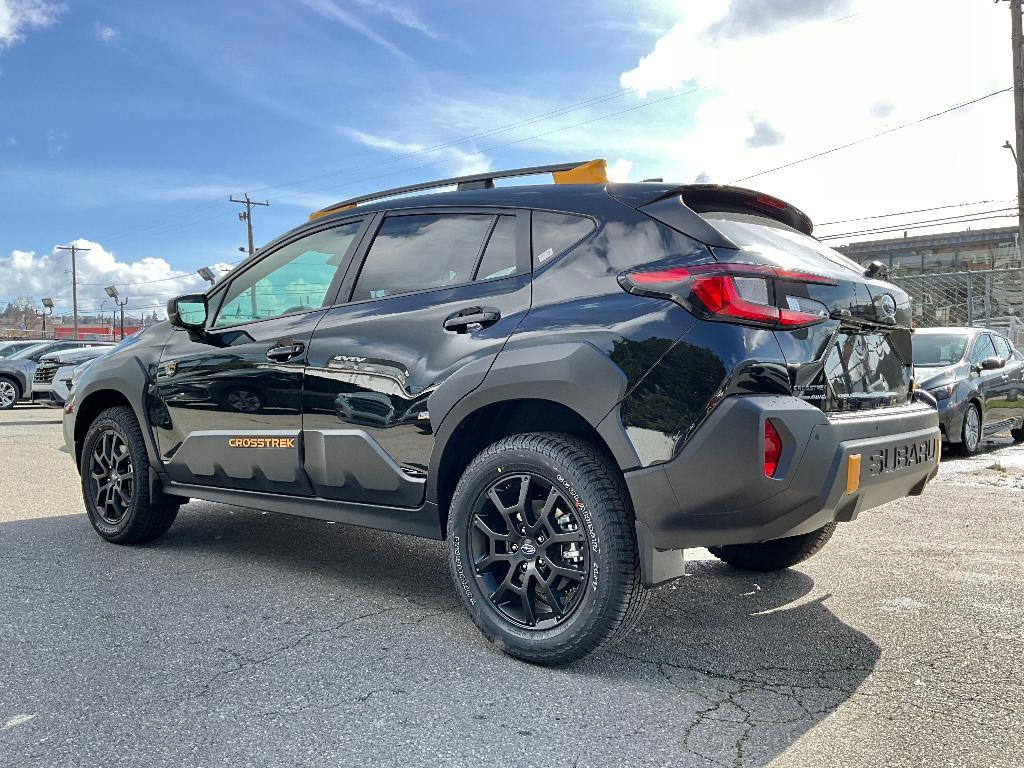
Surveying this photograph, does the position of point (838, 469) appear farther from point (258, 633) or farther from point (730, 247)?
Answer: point (258, 633)

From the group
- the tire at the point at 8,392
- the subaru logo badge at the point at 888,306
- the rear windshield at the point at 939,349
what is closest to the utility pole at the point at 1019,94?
the rear windshield at the point at 939,349

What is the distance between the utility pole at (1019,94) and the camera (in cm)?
2077

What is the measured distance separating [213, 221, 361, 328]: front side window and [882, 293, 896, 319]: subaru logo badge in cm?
233

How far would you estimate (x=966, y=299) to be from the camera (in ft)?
60.3

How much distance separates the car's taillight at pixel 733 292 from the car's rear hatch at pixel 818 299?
21mm

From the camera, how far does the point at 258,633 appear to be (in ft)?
11.4

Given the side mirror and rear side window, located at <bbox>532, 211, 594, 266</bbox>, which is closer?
rear side window, located at <bbox>532, 211, 594, 266</bbox>

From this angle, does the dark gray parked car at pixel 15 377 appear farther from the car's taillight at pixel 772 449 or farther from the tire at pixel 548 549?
the car's taillight at pixel 772 449

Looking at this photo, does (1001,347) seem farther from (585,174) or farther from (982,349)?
(585,174)

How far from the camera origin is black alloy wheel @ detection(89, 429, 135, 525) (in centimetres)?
496

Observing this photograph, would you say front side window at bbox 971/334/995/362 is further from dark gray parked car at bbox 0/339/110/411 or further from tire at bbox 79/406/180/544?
dark gray parked car at bbox 0/339/110/411

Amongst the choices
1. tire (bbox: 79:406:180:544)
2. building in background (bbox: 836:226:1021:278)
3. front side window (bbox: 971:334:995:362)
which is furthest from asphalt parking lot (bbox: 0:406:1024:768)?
building in background (bbox: 836:226:1021:278)

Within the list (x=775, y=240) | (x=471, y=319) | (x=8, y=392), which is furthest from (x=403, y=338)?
(x=8, y=392)

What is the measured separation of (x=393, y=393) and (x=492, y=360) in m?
0.54
